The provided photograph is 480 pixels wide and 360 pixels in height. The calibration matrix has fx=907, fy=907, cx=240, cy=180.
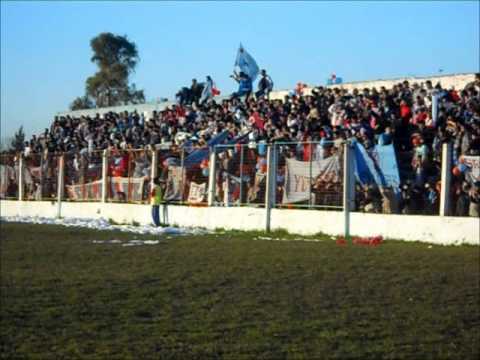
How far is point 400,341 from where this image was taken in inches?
349

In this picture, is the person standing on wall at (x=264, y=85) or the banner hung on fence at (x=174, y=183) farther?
the person standing on wall at (x=264, y=85)

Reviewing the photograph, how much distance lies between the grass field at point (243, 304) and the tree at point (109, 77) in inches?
2991

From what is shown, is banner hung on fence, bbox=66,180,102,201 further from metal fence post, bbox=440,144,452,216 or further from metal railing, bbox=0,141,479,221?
metal fence post, bbox=440,144,452,216

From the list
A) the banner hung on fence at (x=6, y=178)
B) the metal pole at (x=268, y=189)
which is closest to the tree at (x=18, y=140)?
the banner hung on fence at (x=6, y=178)

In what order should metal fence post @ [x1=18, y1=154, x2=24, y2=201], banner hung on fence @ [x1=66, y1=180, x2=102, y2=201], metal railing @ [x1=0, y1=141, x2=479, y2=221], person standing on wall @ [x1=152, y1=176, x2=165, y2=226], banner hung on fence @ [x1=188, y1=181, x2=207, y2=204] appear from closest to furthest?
metal railing @ [x1=0, y1=141, x2=479, y2=221] < banner hung on fence @ [x1=188, y1=181, x2=207, y2=204] < person standing on wall @ [x1=152, y1=176, x2=165, y2=226] < banner hung on fence @ [x1=66, y1=180, x2=102, y2=201] < metal fence post @ [x1=18, y1=154, x2=24, y2=201]

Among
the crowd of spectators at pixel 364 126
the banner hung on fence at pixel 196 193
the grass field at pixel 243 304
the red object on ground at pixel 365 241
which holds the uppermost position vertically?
the crowd of spectators at pixel 364 126

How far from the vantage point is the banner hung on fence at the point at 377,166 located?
850 inches

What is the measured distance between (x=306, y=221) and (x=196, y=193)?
5810 millimetres

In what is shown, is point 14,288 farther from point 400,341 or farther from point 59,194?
point 59,194

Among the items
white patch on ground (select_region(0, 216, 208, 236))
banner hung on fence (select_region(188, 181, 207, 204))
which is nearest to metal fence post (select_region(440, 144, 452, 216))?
white patch on ground (select_region(0, 216, 208, 236))

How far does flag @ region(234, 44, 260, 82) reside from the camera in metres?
39.1

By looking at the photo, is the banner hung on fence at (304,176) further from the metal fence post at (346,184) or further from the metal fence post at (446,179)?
the metal fence post at (446,179)

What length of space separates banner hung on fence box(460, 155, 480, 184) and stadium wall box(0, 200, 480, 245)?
0.97 metres

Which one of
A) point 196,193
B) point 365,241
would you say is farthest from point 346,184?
point 196,193
